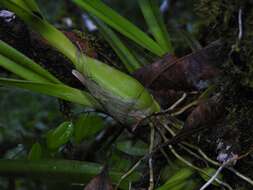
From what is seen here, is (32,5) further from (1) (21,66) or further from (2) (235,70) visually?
(2) (235,70)

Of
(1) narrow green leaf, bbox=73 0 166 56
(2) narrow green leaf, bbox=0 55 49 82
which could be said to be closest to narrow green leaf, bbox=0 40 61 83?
(2) narrow green leaf, bbox=0 55 49 82

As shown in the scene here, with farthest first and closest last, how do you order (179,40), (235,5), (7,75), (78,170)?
(179,40)
(7,75)
(78,170)
(235,5)

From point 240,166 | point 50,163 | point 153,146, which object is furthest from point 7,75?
point 240,166

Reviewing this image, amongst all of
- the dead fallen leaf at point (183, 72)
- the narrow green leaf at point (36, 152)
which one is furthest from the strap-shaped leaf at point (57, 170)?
the dead fallen leaf at point (183, 72)

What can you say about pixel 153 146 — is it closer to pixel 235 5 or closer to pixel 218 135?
pixel 218 135

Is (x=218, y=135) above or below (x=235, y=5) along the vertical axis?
below

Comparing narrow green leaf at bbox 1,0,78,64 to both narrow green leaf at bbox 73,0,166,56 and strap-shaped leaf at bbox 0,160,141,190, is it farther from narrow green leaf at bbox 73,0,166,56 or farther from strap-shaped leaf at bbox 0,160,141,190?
strap-shaped leaf at bbox 0,160,141,190

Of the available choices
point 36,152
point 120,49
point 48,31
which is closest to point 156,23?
point 120,49
